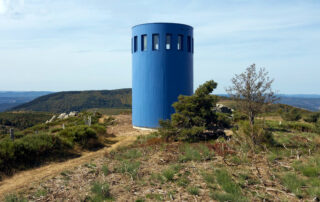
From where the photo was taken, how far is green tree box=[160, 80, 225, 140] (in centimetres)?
1570

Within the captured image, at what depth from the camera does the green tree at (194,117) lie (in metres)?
15.7

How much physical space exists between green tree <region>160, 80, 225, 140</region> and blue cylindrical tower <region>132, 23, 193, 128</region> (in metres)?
5.32

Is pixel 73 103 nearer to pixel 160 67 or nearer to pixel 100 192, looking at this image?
pixel 160 67

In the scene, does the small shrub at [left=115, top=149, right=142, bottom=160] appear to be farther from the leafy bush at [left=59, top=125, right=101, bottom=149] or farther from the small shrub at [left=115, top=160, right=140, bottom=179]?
the leafy bush at [left=59, top=125, right=101, bottom=149]

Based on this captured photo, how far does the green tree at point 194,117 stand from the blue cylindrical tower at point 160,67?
17.5ft

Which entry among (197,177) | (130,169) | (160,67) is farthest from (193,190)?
(160,67)

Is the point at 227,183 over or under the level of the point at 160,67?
under

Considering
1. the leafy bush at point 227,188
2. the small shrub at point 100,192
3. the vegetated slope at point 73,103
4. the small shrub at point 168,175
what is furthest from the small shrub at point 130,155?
the vegetated slope at point 73,103

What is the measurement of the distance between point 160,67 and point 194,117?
715 cm

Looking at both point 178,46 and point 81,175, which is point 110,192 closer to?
point 81,175

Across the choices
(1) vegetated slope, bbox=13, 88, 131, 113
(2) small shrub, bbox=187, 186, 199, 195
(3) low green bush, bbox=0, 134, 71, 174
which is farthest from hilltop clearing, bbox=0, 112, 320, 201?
(1) vegetated slope, bbox=13, 88, 131, 113

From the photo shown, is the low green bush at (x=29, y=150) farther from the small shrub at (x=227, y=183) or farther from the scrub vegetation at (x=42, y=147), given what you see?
the small shrub at (x=227, y=183)

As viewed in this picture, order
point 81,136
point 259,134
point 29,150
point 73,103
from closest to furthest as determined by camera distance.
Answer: point 29,150, point 259,134, point 81,136, point 73,103

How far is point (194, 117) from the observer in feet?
51.8
